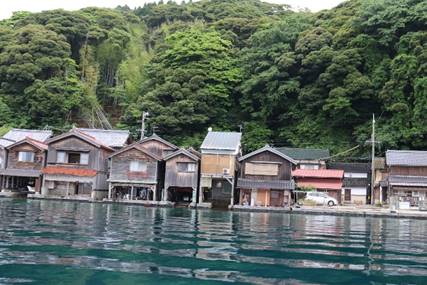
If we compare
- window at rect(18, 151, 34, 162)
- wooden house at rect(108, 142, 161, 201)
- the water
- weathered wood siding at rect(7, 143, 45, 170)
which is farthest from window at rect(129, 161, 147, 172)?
the water

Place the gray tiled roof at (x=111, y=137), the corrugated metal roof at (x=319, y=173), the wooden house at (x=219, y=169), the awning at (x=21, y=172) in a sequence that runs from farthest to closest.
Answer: the gray tiled roof at (x=111, y=137) → the corrugated metal roof at (x=319, y=173) → the awning at (x=21, y=172) → the wooden house at (x=219, y=169)

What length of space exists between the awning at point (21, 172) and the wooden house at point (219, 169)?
14700mm

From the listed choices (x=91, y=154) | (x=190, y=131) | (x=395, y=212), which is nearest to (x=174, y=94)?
(x=190, y=131)

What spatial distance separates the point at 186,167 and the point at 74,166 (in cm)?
1007

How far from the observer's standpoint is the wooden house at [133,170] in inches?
1537

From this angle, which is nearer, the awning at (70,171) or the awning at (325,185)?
the awning at (70,171)

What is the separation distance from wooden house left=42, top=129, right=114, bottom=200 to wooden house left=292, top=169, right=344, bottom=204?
1889cm

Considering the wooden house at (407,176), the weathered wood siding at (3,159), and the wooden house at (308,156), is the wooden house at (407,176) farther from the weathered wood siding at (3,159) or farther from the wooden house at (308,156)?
the weathered wood siding at (3,159)

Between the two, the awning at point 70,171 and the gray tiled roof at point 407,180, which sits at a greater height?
the gray tiled roof at point 407,180

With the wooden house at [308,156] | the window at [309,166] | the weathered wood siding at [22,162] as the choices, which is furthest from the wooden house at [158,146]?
the window at [309,166]

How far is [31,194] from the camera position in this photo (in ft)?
126

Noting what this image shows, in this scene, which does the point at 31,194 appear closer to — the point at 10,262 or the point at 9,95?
the point at 9,95

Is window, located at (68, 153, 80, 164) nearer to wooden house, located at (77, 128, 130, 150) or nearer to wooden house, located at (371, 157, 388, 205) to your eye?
wooden house, located at (77, 128, 130, 150)

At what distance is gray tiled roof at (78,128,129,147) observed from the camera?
44.7 meters
